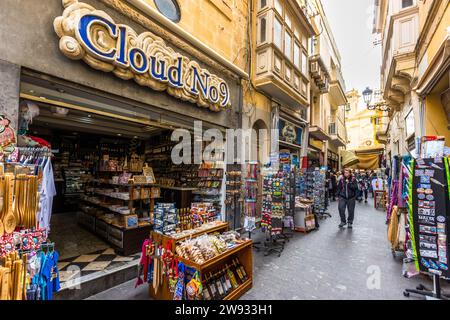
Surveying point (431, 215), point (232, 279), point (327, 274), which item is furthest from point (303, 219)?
point (232, 279)

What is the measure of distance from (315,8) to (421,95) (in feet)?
37.6

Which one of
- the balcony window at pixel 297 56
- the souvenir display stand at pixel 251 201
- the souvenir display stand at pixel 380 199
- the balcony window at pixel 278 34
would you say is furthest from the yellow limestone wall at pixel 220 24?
the souvenir display stand at pixel 380 199

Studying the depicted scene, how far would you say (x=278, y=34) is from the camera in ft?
25.3

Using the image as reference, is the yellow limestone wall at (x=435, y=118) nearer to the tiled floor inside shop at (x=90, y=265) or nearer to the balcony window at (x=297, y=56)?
the balcony window at (x=297, y=56)

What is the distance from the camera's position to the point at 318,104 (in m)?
14.6

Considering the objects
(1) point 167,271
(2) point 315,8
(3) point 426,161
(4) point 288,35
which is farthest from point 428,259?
(2) point 315,8

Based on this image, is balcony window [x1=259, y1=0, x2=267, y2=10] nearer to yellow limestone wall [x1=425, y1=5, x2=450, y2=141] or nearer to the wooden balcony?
the wooden balcony

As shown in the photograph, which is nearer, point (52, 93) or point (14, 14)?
point (14, 14)

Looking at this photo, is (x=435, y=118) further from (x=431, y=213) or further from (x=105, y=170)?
(x=105, y=170)

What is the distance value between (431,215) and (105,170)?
7.05m

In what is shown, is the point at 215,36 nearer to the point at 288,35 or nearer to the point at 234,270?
the point at 288,35

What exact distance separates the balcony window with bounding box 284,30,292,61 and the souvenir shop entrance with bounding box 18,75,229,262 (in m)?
5.02

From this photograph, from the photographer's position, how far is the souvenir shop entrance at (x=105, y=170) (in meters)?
3.97
